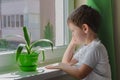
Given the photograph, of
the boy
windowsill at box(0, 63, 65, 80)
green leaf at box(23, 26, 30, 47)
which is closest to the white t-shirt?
the boy

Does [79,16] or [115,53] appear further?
[115,53]

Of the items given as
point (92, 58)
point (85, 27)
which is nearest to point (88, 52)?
point (92, 58)


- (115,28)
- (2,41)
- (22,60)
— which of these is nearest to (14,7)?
(2,41)

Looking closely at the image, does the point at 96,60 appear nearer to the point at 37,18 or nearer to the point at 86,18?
the point at 86,18

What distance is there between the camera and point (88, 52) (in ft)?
4.53

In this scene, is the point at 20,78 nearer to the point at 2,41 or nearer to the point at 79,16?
the point at 2,41

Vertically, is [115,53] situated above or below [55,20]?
below

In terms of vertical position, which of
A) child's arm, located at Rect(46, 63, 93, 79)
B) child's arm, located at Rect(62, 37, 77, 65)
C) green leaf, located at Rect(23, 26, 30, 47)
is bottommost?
child's arm, located at Rect(46, 63, 93, 79)

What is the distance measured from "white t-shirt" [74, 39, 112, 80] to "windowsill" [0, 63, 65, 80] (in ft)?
0.47

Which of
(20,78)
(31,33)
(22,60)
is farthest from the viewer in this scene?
(31,33)

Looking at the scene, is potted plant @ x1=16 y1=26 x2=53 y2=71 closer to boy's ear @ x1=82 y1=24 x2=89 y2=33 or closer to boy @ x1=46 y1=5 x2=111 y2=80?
boy @ x1=46 y1=5 x2=111 y2=80

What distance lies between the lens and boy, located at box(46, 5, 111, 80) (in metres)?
1.37

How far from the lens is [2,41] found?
137 centimetres

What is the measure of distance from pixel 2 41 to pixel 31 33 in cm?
21
